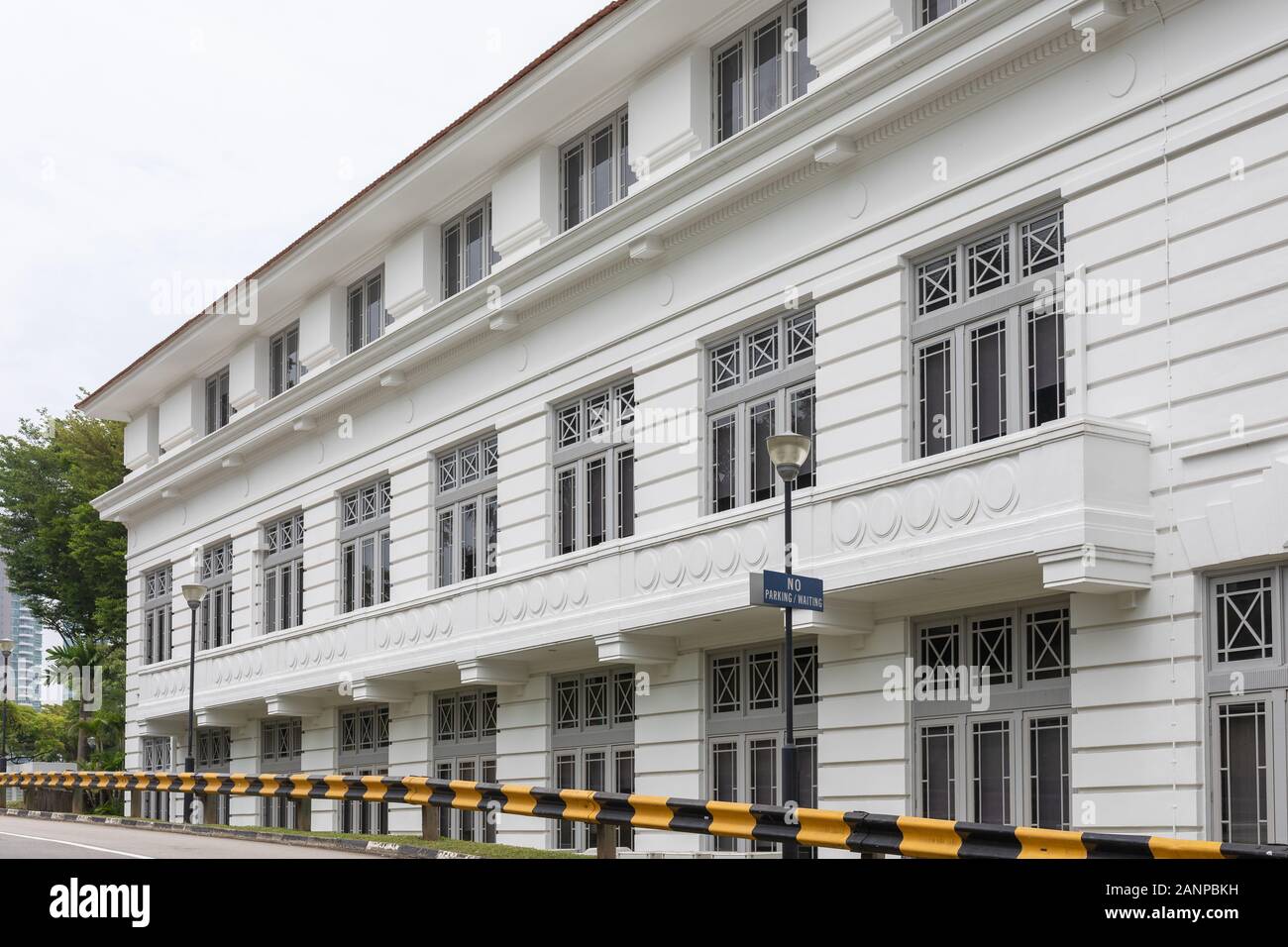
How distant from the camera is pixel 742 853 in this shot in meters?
21.1

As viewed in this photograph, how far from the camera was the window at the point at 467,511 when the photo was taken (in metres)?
28.3

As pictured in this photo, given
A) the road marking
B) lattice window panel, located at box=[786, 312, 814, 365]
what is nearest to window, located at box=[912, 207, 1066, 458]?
lattice window panel, located at box=[786, 312, 814, 365]

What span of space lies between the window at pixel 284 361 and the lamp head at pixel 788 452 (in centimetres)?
1964

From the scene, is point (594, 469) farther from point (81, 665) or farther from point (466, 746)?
point (81, 665)

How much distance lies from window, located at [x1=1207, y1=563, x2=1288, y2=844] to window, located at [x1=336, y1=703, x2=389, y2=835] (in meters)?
18.2

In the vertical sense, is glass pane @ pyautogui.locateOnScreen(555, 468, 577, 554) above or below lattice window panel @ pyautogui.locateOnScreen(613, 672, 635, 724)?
above

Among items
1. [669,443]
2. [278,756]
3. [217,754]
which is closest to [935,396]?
[669,443]

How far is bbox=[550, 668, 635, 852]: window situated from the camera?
24.7 metres

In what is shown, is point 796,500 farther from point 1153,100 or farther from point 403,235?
point 403,235

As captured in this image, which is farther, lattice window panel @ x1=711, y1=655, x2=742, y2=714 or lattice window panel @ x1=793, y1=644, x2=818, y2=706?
lattice window panel @ x1=711, y1=655, x2=742, y2=714

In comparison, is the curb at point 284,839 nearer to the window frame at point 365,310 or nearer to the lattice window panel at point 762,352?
the lattice window panel at point 762,352

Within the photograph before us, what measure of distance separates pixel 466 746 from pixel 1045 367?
14.3m

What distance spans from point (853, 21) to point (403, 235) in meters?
13.0

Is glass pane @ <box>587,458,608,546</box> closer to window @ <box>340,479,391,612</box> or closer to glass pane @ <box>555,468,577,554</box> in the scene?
glass pane @ <box>555,468,577,554</box>
